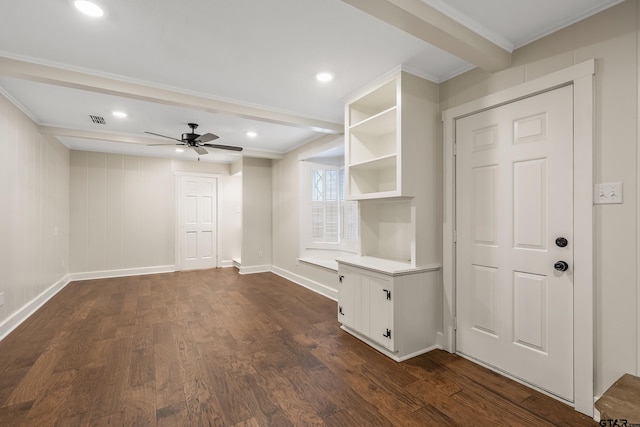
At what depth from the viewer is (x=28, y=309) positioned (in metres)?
3.64

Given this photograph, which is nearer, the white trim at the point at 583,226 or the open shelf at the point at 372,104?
the white trim at the point at 583,226

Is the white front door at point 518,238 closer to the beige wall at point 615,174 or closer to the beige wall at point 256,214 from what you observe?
the beige wall at point 615,174

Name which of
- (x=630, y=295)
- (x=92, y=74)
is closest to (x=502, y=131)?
(x=630, y=295)

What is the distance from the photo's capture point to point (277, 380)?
2.23 metres

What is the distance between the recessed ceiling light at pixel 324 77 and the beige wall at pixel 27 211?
331cm

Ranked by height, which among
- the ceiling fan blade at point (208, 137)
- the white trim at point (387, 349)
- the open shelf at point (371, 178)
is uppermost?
the ceiling fan blade at point (208, 137)

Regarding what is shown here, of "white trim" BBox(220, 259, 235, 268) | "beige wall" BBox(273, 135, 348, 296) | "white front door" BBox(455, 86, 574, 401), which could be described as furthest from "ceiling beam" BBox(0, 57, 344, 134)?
"white trim" BBox(220, 259, 235, 268)

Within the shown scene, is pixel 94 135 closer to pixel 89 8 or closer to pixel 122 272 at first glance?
pixel 122 272

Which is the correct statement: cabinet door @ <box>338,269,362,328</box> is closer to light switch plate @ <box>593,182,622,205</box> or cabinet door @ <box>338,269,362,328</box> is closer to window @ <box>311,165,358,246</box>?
light switch plate @ <box>593,182,622,205</box>

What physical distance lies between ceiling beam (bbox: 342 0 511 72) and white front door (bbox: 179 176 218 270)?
6.03m

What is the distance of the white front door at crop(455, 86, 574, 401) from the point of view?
6.46ft

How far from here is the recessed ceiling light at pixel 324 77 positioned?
2674 mm

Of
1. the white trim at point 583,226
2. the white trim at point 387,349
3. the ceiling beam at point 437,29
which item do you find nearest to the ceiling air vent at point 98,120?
the ceiling beam at point 437,29

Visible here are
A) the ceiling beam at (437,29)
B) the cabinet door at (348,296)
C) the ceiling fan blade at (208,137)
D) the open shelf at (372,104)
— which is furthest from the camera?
the ceiling fan blade at (208,137)
